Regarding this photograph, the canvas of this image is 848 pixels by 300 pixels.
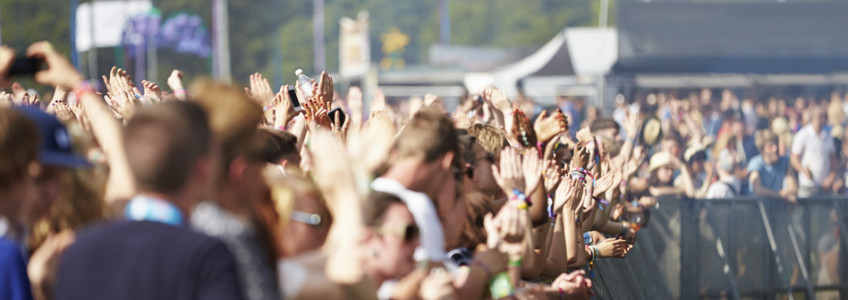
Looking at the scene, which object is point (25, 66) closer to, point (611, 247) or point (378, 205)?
point (378, 205)

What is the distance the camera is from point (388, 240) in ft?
A: 14.1

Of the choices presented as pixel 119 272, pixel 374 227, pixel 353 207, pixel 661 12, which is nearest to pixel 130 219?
pixel 119 272

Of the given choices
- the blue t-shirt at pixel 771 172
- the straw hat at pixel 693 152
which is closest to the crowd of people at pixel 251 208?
the straw hat at pixel 693 152

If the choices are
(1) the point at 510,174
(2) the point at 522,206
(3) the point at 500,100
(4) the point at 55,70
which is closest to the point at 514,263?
(2) the point at 522,206

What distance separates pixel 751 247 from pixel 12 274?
12.0 m

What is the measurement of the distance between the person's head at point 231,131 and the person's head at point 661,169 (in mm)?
11388

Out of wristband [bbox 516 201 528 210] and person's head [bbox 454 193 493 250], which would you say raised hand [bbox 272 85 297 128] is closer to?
person's head [bbox 454 193 493 250]

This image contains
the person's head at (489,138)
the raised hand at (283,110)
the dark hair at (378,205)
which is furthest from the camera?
the raised hand at (283,110)

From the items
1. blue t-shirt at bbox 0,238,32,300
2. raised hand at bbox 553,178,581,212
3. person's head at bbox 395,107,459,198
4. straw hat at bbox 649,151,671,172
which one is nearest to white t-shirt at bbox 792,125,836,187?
straw hat at bbox 649,151,671,172

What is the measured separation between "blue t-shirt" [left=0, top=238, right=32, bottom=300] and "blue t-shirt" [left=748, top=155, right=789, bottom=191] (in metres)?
14.0

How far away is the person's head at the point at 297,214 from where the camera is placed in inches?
159

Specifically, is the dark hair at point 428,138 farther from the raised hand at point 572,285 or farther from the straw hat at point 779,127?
the straw hat at point 779,127

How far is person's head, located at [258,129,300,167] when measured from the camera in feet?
16.3

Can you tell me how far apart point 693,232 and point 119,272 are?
1171 cm
